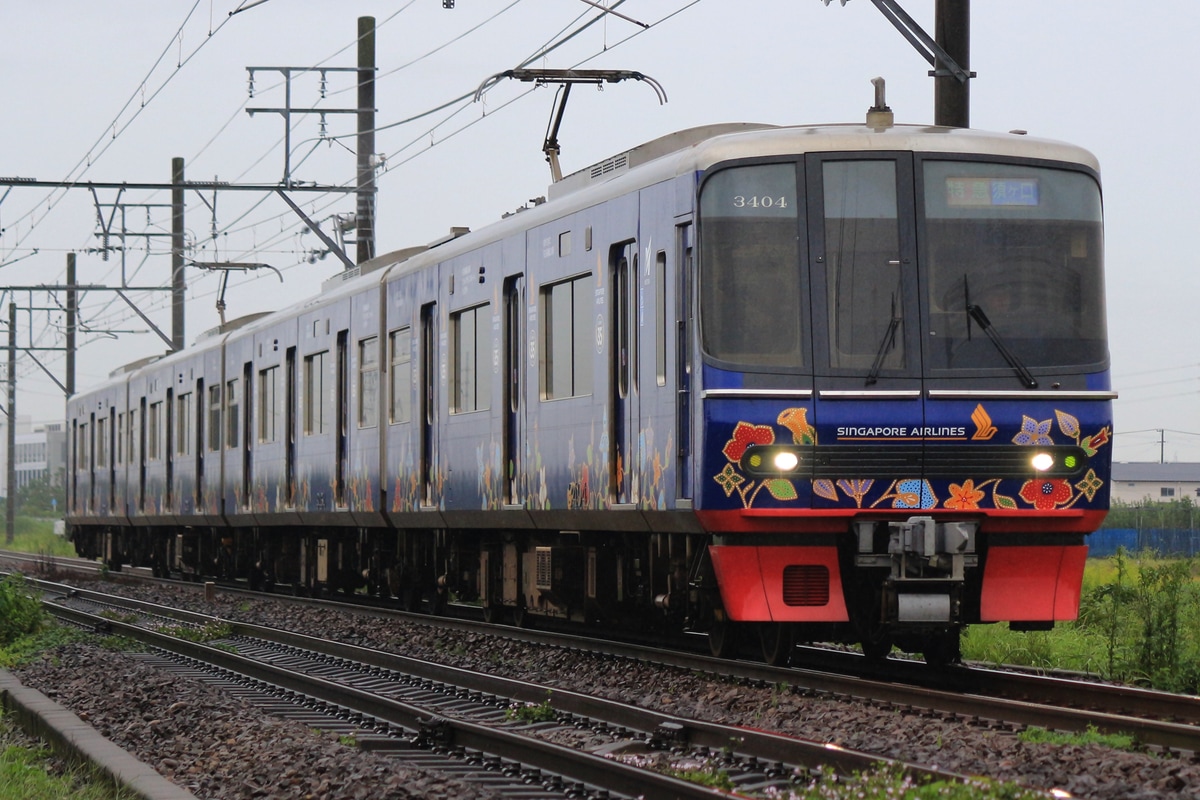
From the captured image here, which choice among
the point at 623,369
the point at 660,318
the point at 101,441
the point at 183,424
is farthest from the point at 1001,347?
the point at 101,441

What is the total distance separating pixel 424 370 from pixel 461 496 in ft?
4.85

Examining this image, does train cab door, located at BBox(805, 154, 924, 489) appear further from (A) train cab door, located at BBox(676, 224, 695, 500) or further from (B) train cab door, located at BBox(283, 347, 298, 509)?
(B) train cab door, located at BBox(283, 347, 298, 509)

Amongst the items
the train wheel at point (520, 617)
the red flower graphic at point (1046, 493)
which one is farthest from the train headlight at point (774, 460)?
the train wheel at point (520, 617)

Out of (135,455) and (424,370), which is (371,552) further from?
(135,455)

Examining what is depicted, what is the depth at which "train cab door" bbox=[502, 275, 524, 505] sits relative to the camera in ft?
45.0

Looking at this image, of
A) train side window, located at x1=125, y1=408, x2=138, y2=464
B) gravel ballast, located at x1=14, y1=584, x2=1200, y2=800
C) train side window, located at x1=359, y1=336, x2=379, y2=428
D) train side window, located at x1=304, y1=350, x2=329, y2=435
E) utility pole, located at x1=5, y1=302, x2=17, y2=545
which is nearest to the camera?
gravel ballast, located at x1=14, y1=584, x2=1200, y2=800

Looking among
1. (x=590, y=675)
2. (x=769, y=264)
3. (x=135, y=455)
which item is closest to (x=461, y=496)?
(x=590, y=675)

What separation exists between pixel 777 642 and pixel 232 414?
48.0 feet

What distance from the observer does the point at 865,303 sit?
400 inches

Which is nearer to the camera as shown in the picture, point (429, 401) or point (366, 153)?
point (429, 401)

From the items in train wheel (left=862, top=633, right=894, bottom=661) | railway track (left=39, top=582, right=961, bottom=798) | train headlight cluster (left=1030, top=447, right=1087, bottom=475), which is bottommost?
railway track (left=39, top=582, right=961, bottom=798)

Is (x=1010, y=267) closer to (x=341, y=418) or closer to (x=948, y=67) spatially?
(x=948, y=67)

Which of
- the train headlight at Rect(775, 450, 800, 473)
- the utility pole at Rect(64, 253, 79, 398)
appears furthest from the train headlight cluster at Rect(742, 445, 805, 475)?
the utility pole at Rect(64, 253, 79, 398)

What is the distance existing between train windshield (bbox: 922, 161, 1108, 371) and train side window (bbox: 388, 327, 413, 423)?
715 centimetres
